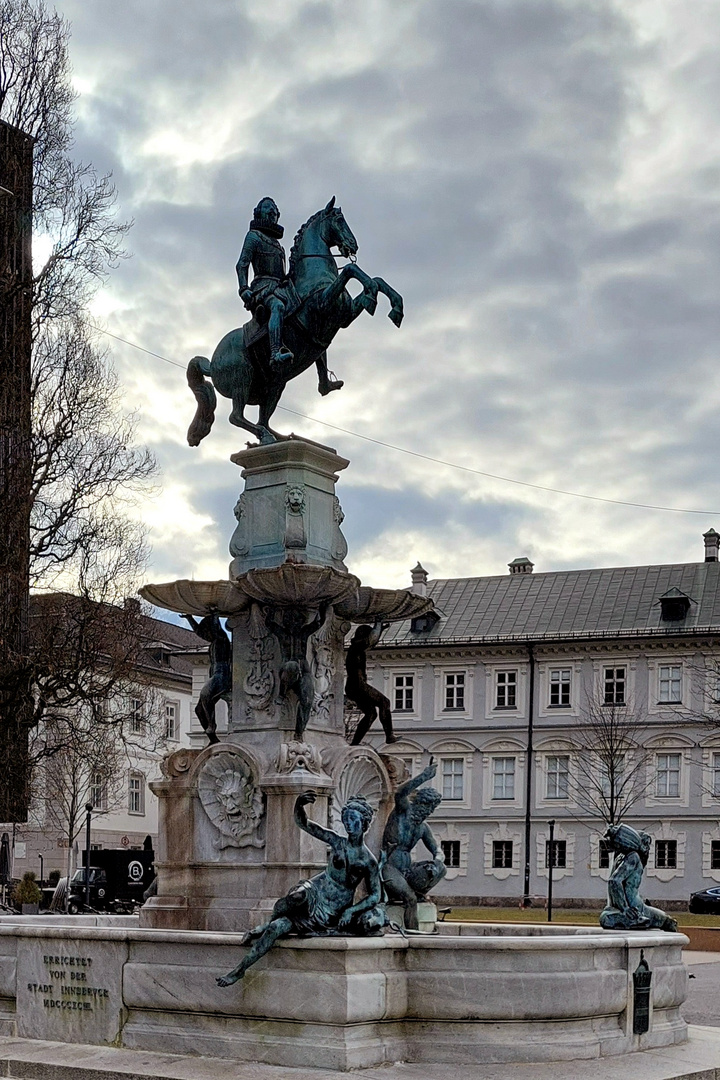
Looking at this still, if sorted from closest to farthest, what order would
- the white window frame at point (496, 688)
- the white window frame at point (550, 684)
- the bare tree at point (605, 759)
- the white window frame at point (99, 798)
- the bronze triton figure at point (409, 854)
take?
the bronze triton figure at point (409, 854)
the white window frame at point (99, 798)
the bare tree at point (605, 759)
the white window frame at point (550, 684)
the white window frame at point (496, 688)

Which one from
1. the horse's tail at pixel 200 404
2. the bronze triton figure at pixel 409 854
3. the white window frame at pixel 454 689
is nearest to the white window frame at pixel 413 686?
the white window frame at pixel 454 689

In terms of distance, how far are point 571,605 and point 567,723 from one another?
483 centimetres

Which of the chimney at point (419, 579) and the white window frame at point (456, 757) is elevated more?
the chimney at point (419, 579)

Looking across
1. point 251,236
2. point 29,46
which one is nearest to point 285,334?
point 251,236

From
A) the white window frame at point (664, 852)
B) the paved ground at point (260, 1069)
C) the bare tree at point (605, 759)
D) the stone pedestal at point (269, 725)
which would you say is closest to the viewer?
the paved ground at point (260, 1069)

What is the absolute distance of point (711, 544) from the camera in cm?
6184

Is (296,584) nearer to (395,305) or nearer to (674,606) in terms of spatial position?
(395,305)

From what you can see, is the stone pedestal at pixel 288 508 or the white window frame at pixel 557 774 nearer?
the stone pedestal at pixel 288 508

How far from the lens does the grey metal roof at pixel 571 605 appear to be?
57.1 meters

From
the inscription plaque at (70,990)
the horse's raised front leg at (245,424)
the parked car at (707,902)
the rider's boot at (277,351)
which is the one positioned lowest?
the parked car at (707,902)

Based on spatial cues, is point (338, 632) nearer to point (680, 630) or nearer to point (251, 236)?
point (251, 236)

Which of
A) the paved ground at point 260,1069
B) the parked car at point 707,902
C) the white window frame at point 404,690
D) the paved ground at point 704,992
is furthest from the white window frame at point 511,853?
the paved ground at point 260,1069

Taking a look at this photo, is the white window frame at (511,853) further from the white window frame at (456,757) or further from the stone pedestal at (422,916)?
the stone pedestal at (422,916)

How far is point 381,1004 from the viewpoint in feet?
29.9
